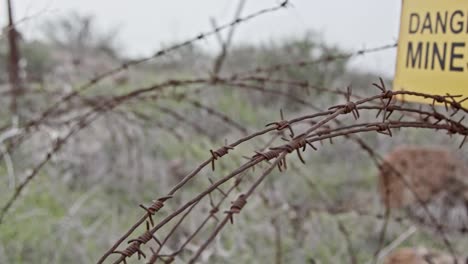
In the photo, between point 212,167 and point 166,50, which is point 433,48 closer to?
point 212,167

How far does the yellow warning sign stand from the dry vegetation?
0.10ft

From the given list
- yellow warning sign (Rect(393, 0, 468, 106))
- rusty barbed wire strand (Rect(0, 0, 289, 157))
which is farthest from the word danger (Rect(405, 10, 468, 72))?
rusty barbed wire strand (Rect(0, 0, 289, 157))

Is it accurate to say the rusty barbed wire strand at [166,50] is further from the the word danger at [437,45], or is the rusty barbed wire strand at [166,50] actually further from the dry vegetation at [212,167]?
the the word danger at [437,45]

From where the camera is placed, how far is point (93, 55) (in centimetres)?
702

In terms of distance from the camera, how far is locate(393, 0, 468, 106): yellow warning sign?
3.10ft

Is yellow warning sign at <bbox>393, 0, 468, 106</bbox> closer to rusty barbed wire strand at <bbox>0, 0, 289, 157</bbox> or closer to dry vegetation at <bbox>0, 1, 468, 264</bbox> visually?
dry vegetation at <bbox>0, 1, 468, 264</bbox>

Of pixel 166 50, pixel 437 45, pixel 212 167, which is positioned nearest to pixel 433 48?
pixel 437 45

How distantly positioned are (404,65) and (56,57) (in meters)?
5.91

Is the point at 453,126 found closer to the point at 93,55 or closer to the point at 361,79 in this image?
the point at 361,79

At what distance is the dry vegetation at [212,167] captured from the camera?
132cm

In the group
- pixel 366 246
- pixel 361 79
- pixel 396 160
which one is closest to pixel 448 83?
pixel 366 246

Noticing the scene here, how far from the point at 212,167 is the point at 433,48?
391 millimetres

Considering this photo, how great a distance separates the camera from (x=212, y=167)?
0.81 meters

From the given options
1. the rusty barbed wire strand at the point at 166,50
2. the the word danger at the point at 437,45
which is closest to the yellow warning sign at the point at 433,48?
the the word danger at the point at 437,45
